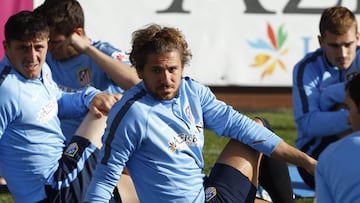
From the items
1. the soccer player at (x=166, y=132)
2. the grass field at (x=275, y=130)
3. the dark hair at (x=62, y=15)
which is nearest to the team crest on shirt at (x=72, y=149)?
the soccer player at (x=166, y=132)

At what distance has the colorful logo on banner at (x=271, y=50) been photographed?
458 inches

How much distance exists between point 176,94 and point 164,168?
0.36 meters

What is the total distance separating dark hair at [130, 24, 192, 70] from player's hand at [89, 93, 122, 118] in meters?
0.59

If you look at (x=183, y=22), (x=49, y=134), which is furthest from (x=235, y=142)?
(x=183, y=22)

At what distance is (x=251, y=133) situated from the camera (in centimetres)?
521

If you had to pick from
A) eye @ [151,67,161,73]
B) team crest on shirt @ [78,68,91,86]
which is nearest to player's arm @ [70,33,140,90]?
team crest on shirt @ [78,68,91,86]

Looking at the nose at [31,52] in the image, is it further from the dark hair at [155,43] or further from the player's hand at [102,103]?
the dark hair at [155,43]

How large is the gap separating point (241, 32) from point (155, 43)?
6809 millimetres

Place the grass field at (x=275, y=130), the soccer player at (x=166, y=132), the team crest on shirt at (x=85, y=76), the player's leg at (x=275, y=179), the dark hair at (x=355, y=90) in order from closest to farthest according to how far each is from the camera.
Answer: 1. the dark hair at (x=355, y=90)
2. the soccer player at (x=166, y=132)
3. the player's leg at (x=275, y=179)
4. the team crest on shirt at (x=85, y=76)
5. the grass field at (x=275, y=130)

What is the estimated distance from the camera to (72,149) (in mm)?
5574

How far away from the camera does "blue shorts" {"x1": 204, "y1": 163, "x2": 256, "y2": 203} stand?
5.27 metres

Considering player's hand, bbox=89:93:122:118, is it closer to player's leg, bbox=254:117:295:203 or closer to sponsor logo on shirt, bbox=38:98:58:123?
sponsor logo on shirt, bbox=38:98:58:123

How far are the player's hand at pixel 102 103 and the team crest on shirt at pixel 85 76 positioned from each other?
83cm

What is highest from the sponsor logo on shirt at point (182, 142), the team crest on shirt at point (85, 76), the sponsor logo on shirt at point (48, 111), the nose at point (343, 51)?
the sponsor logo on shirt at point (182, 142)
